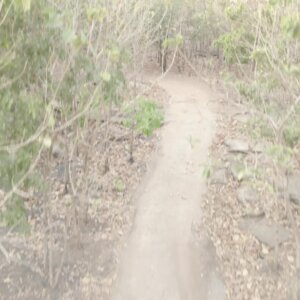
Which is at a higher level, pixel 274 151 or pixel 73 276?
pixel 274 151

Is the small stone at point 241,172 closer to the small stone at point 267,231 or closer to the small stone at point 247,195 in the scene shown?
the small stone at point 247,195

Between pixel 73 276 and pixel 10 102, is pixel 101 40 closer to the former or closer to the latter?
pixel 10 102

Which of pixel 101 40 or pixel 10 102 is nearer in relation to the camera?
pixel 10 102

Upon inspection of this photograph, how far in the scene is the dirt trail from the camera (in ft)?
18.0

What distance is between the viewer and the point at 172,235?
20.9 ft

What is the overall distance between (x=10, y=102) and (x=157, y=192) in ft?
14.9

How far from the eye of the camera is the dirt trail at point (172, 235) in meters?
5.47

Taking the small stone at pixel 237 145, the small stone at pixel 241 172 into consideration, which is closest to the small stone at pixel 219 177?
the small stone at pixel 241 172

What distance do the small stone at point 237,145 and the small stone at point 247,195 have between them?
1.17 m

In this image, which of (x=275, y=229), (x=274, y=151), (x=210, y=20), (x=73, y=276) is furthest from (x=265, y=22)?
(x=210, y=20)

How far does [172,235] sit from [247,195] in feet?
5.20

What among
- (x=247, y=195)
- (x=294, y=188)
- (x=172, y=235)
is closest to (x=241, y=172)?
(x=172, y=235)

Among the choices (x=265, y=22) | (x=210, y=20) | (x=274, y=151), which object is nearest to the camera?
(x=274, y=151)

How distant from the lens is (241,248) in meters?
6.12
